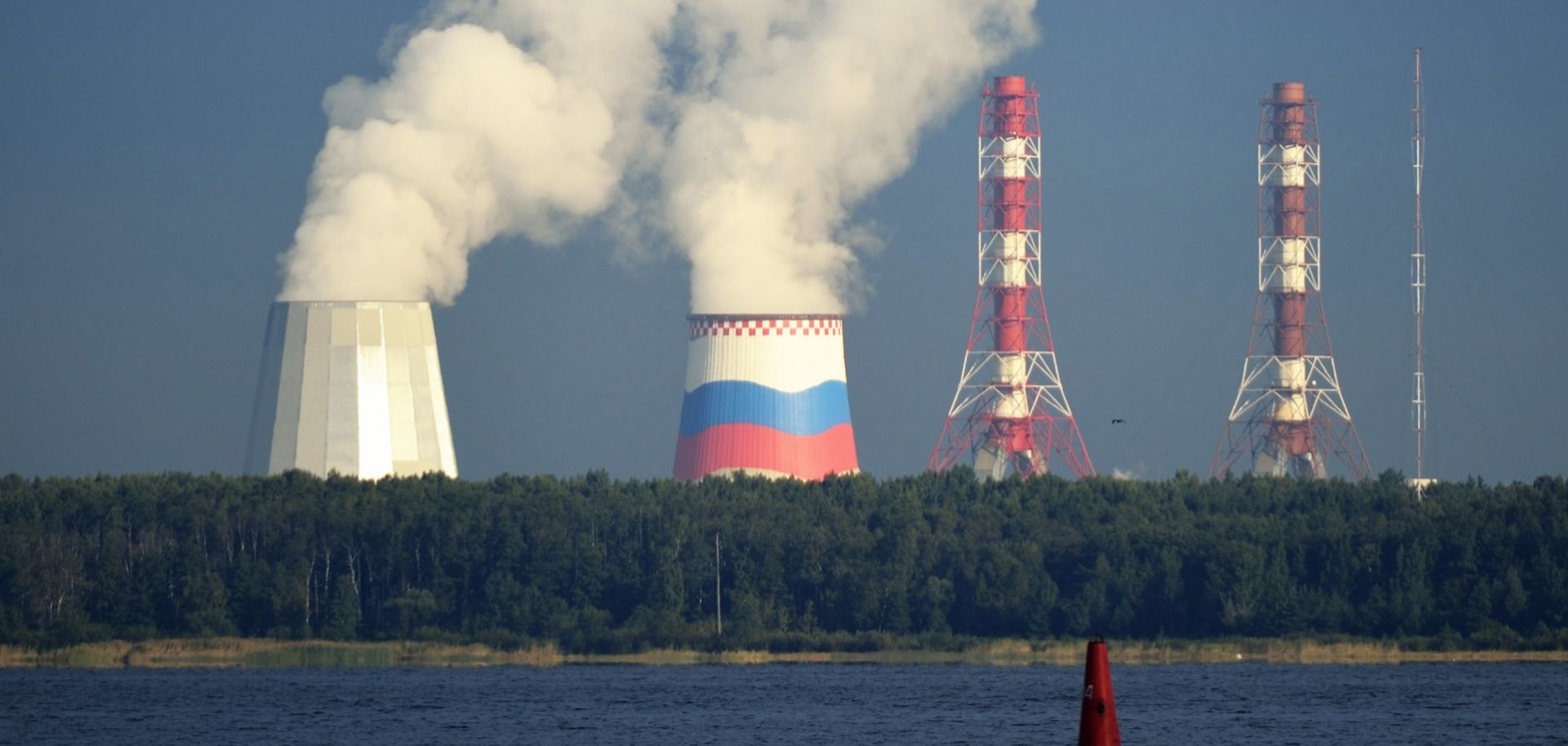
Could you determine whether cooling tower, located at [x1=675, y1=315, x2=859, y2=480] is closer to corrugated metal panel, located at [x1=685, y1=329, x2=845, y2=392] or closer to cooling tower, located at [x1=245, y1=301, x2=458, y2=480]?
corrugated metal panel, located at [x1=685, y1=329, x2=845, y2=392]

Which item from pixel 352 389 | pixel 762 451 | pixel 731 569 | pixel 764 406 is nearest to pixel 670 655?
pixel 731 569

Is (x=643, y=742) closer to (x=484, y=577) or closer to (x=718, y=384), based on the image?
(x=718, y=384)

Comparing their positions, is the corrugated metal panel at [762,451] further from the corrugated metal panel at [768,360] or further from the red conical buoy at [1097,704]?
the red conical buoy at [1097,704]

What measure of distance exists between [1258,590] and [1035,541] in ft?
19.2

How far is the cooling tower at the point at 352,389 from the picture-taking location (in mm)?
47625

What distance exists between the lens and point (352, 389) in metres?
47.8

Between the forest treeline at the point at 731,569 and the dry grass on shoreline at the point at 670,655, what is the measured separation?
309 mm

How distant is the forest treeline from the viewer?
182 ft

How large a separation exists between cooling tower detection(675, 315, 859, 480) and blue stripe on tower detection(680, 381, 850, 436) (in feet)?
0.05

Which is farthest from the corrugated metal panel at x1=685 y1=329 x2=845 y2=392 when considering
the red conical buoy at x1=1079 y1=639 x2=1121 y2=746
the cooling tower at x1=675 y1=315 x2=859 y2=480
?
the red conical buoy at x1=1079 y1=639 x2=1121 y2=746

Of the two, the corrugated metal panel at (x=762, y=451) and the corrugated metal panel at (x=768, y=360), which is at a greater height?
the corrugated metal panel at (x=768, y=360)

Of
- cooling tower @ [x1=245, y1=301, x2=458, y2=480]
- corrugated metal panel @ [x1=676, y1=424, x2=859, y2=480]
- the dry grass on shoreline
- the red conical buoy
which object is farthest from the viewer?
the dry grass on shoreline

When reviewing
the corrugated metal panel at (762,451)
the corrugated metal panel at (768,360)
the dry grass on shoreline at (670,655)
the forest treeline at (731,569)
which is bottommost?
the dry grass on shoreline at (670,655)

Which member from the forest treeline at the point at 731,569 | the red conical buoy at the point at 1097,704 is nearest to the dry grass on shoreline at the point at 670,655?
the forest treeline at the point at 731,569
